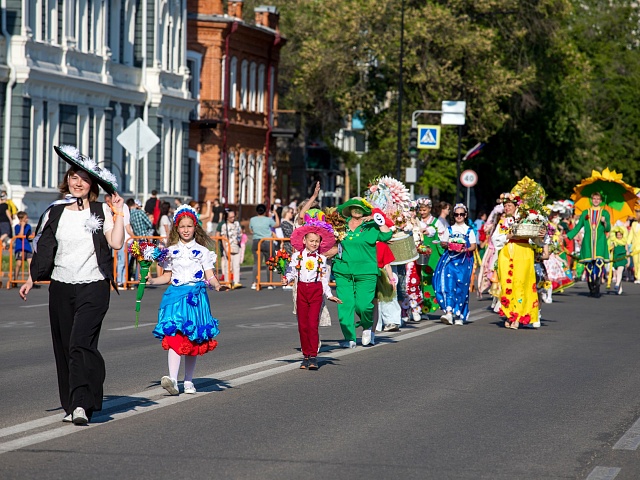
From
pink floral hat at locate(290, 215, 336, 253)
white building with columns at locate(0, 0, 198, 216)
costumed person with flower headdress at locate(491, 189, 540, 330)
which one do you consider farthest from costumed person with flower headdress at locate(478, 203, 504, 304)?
white building with columns at locate(0, 0, 198, 216)

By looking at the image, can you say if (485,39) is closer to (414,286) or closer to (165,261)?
(414,286)

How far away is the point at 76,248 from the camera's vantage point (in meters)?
9.93

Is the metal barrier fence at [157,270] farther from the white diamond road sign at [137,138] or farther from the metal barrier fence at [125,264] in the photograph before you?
the white diamond road sign at [137,138]

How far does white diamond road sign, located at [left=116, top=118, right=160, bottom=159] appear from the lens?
29562 mm

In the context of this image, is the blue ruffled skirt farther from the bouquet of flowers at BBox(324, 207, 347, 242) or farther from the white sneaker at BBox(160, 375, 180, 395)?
the bouquet of flowers at BBox(324, 207, 347, 242)

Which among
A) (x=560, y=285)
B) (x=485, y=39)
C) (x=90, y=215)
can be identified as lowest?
(x=560, y=285)

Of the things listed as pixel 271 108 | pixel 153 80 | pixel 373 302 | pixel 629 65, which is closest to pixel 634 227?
pixel 373 302

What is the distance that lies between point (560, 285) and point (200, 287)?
667 inches

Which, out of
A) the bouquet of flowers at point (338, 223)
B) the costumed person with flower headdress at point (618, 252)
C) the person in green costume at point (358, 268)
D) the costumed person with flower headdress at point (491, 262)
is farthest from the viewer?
the costumed person with flower headdress at point (618, 252)

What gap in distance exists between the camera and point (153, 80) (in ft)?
173

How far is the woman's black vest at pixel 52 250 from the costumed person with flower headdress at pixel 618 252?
71.1 feet

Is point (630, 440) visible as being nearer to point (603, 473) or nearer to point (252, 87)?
point (603, 473)

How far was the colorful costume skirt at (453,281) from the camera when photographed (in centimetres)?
2033

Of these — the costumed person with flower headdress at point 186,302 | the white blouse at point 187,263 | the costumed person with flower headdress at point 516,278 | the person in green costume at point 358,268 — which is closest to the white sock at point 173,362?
the costumed person with flower headdress at point 186,302
